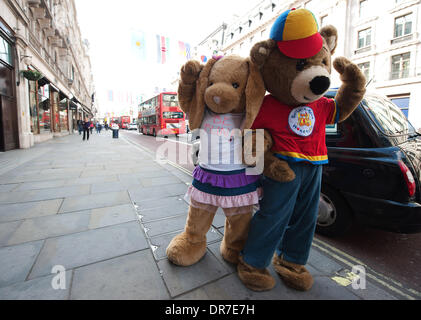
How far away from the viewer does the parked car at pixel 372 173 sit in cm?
201

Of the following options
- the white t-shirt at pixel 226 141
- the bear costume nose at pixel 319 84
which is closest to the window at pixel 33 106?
the white t-shirt at pixel 226 141

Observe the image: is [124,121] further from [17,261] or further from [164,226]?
[17,261]

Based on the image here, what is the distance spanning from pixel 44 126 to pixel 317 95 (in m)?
17.7

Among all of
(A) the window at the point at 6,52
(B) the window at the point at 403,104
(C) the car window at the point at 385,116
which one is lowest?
(C) the car window at the point at 385,116

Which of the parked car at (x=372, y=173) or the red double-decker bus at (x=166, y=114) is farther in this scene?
the red double-decker bus at (x=166, y=114)

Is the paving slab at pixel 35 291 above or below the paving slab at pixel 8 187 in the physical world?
below

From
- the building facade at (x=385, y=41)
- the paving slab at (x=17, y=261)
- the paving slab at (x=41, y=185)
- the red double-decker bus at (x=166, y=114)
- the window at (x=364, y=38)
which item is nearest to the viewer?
the paving slab at (x=17, y=261)

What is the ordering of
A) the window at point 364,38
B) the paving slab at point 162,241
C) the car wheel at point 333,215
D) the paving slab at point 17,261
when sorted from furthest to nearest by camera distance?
the window at point 364,38 → the car wheel at point 333,215 → the paving slab at point 162,241 → the paving slab at point 17,261

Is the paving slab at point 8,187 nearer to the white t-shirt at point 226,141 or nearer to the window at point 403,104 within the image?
the white t-shirt at point 226,141

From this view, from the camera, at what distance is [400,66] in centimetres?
1897

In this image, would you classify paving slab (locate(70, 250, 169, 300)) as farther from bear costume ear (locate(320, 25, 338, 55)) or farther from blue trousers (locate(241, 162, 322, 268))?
bear costume ear (locate(320, 25, 338, 55))

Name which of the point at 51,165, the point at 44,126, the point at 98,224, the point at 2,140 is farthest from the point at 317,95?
the point at 44,126
